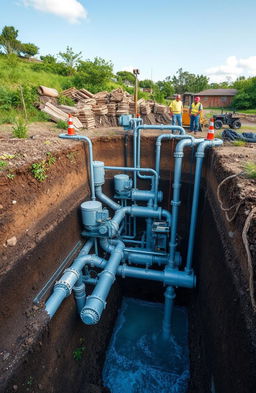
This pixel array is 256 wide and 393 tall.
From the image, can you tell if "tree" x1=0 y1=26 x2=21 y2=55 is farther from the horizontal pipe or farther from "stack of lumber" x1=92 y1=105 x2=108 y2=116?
the horizontal pipe

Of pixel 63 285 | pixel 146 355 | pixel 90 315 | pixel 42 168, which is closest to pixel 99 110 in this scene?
pixel 42 168

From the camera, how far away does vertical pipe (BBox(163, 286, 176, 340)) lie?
4.83 metres

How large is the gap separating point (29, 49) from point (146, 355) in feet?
128

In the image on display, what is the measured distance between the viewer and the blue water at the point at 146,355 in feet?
14.6

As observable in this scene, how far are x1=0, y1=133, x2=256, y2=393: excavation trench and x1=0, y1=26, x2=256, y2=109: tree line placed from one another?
24.5ft

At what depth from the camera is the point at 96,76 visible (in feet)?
42.4

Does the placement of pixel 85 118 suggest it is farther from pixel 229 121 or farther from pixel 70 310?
pixel 229 121

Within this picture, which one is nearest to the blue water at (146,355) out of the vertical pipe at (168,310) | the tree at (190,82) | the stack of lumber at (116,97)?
the vertical pipe at (168,310)

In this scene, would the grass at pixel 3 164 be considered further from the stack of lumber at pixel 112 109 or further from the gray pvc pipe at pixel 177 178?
the stack of lumber at pixel 112 109

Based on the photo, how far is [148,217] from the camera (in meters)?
5.20

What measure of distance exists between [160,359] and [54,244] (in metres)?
3.61

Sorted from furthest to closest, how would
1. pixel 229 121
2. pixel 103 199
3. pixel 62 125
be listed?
pixel 229 121 < pixel 62 125 < pixel 103 199

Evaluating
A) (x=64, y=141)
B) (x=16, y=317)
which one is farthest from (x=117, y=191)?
(x=16, y=317)

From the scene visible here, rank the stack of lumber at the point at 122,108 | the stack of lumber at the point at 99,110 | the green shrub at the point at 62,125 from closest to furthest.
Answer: the green shrub at the point at 62,125 < the stack of lumber at the point at 99,110 < the stack of lumber at the point at 122,108
